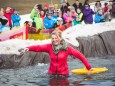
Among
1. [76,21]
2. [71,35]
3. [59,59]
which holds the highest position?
[76,21]

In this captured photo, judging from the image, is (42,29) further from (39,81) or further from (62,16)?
(39,81)

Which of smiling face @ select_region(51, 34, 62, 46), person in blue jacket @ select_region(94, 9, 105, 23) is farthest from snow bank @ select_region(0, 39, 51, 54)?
person in blue jacket @ select_region(94, 9, 105, 23)

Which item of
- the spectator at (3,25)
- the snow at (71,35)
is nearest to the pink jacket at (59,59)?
the snow at (71,35)

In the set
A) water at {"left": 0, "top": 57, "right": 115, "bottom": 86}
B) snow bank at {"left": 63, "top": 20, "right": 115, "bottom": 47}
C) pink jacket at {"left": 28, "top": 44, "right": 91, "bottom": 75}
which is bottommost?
water at {"left": 0, "top": 57, "right": 115, "bottom": 86}

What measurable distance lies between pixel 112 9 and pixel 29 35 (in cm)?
758

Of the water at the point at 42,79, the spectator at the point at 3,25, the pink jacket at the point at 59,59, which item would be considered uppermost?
the spectator at the point at 3,25

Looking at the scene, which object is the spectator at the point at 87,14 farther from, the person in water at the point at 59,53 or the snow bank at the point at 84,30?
the person in water at the point at 59,53

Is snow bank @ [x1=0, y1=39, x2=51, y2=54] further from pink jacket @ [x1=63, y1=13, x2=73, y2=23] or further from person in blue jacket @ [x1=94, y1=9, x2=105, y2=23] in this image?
person in blue jacket @ [x1=94, y1=9, x2=105, y2=23]

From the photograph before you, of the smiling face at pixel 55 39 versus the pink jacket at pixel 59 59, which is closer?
the smiling face at pixel 55 39

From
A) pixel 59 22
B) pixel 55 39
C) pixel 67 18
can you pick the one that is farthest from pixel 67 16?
pixel 55 39

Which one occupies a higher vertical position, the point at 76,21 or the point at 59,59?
the point at 76,21

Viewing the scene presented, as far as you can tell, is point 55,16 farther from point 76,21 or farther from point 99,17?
point 99,17

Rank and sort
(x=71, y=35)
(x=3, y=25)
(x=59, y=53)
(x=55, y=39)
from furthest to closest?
(x=71, y=35) < (x=3, y=25) < (x=59, y=53) < (x=55, y=39)

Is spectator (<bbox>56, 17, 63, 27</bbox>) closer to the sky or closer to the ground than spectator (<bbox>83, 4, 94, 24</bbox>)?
closer to the ground
